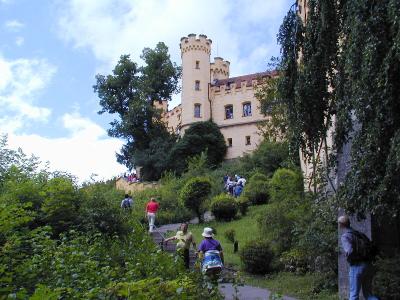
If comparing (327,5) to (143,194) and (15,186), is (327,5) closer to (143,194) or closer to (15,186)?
(15,186)

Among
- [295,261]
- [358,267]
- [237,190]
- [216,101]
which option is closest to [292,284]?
[295,261]

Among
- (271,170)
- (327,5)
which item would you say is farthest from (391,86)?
(271,170)

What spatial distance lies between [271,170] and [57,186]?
27.4 metres

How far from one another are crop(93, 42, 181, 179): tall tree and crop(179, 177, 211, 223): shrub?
25.0 meters

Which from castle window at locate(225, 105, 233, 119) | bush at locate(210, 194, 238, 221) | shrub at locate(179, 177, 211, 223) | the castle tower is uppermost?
the castle tower

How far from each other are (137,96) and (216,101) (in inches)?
361

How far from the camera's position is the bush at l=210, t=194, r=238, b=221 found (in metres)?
24.7

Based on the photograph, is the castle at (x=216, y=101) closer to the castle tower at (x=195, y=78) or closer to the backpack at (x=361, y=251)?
the castle tower at (x=195, y=78)

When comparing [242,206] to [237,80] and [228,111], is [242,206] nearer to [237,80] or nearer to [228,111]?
[228,111]

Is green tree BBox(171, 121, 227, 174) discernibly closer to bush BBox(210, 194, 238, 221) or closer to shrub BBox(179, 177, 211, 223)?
shrub BBox(179, 177, 211, 223)

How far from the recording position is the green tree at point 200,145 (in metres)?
48.0

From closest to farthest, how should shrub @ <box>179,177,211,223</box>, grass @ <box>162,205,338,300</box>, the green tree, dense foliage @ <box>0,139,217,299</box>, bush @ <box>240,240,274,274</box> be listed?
dense foliage @ <box>0,139,217,299</box> → grass @ <box>162,205,338,300</box> → bush @ <box>240,240,274,274</box> → shrub @ <box>179,177,211,223</box> → the green tree

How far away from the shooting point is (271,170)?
39.7 metres

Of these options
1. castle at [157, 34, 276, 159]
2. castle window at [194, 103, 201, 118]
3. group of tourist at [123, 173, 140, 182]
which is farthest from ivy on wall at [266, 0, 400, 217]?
castle window at [194, 103, 201, 118]
